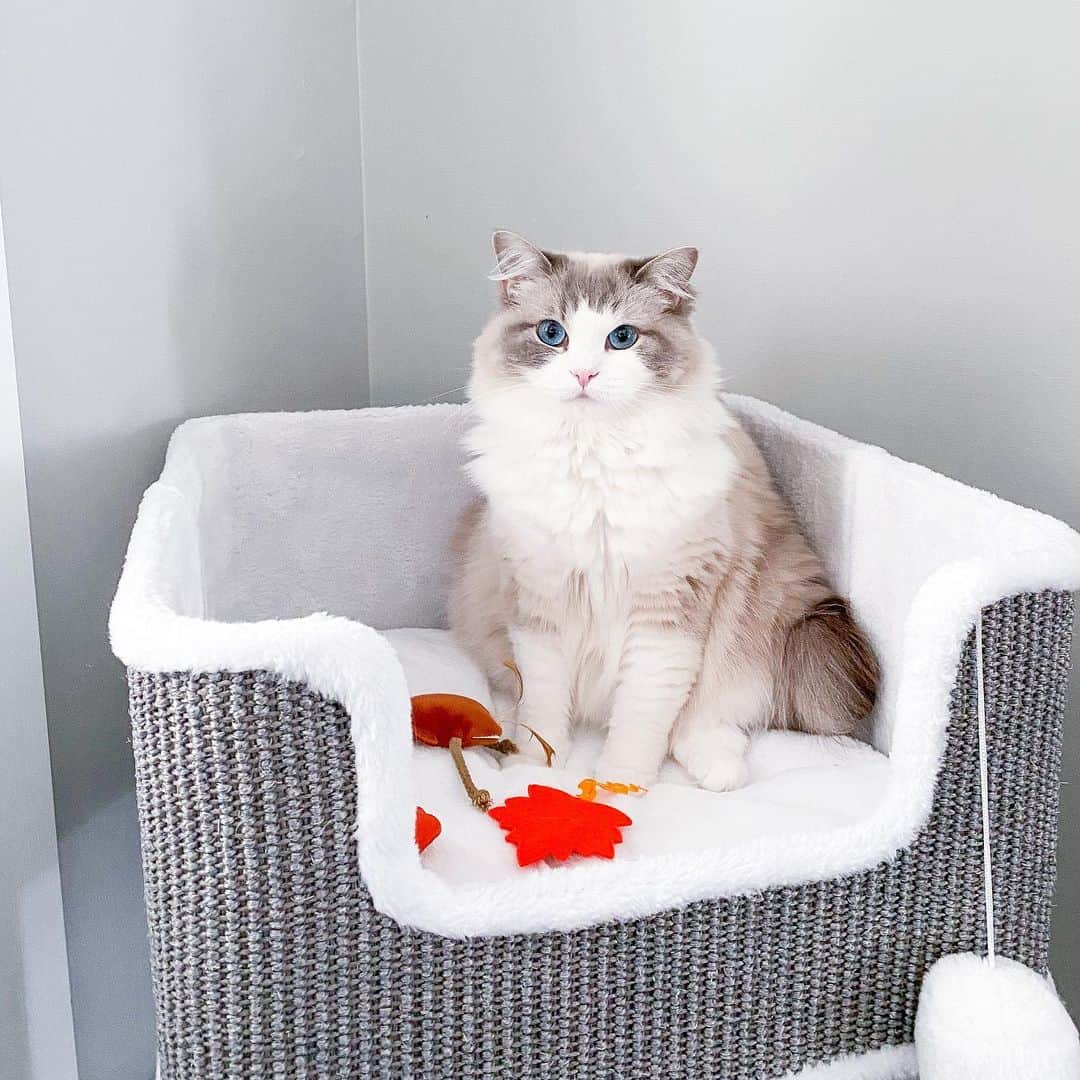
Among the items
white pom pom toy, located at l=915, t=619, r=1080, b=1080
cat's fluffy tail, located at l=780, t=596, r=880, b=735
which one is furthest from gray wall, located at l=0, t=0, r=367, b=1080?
white pom pom toy, located at l=915, t=619, r=1080, b=1080

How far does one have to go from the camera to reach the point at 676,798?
132cm

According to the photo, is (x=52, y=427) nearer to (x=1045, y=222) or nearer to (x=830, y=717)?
(x=830, y=717)

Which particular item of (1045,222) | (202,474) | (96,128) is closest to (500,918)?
(202,474)

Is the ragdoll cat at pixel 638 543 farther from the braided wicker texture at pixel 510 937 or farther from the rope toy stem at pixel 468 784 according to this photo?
the braided wicker texture at pixel 510 937

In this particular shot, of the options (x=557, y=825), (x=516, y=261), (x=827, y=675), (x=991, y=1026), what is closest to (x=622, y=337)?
(x=516, y=261)

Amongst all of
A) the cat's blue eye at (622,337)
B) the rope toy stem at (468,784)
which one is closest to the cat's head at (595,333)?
the cat's blue eye at (622,337)

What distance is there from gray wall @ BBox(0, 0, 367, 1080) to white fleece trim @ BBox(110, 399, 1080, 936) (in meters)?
0.25

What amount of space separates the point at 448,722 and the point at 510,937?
47 cm

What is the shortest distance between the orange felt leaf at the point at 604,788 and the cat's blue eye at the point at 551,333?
54cm

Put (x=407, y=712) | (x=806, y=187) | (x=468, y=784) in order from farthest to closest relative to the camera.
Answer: (x=806, y=187), (x=468, y=784), (x=407, y=712)

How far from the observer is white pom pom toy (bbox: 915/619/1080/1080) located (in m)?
0.92

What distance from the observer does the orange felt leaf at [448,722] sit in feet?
4.57

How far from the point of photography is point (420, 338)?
2.16 metres

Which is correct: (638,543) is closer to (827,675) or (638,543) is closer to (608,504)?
(608,504)
